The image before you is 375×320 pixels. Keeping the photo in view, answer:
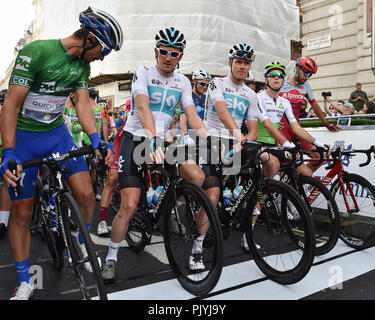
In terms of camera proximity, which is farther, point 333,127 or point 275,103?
point 333,127

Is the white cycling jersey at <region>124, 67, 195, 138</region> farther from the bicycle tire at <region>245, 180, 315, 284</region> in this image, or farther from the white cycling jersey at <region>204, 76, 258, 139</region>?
the bicycle tire at <region>245, 180, 315, 284</region>

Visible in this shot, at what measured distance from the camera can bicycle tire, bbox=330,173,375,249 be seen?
4009 millimetres

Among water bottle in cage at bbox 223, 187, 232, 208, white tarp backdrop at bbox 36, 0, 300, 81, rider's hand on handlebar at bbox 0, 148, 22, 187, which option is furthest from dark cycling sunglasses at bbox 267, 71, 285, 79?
white tarp backdrop at bbox 36, 0, 300, 81

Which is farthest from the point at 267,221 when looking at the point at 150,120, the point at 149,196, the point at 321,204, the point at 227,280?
the point at 150,120

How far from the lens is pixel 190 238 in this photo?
316 centimetres

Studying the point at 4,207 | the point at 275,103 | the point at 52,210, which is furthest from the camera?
the point at 4,207

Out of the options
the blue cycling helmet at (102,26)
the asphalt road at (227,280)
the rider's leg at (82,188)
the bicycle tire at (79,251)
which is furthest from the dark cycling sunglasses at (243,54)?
the bicycle tire at (79,251)

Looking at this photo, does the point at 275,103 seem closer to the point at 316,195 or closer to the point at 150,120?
the point at 316,195

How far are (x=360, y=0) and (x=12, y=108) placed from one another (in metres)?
17.6

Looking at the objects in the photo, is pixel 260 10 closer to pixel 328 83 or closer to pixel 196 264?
pixel 328 83

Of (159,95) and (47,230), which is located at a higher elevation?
(159,95)

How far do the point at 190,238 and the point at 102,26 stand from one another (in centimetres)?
194

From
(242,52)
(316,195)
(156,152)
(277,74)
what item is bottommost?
(316,195)

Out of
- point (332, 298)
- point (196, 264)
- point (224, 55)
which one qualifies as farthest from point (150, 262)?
point (224, 55)
